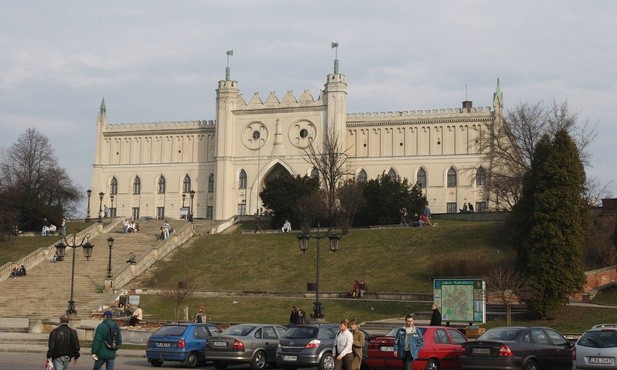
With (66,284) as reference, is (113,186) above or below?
above

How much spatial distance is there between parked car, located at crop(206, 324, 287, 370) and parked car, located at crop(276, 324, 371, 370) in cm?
113

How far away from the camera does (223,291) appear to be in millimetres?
52250

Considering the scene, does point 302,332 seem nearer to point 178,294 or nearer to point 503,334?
point 503,334

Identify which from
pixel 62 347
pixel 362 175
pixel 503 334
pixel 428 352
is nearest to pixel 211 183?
pixel 362 175

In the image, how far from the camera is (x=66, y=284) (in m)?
54.6

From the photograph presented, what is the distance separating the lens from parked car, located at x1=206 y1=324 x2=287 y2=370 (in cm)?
2605

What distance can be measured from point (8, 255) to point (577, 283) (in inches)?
1581

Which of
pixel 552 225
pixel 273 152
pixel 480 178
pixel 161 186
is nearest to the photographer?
pixel 552 225

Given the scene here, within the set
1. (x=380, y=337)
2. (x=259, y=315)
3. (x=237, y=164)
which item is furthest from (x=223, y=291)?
(x=237, y=164)

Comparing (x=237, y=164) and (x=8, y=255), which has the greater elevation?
(x=237, y=164)

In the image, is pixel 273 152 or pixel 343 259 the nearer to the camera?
pixel 343 259

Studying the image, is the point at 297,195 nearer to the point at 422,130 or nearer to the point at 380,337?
the point at 422,130

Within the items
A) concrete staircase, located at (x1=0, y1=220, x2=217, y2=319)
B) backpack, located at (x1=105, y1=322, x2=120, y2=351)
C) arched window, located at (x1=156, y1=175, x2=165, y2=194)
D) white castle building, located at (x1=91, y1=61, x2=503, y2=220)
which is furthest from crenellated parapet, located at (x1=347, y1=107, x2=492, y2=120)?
backpack, located at (x1=105, y1=322, x2=120, y2=351)

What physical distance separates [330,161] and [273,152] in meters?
11.7
